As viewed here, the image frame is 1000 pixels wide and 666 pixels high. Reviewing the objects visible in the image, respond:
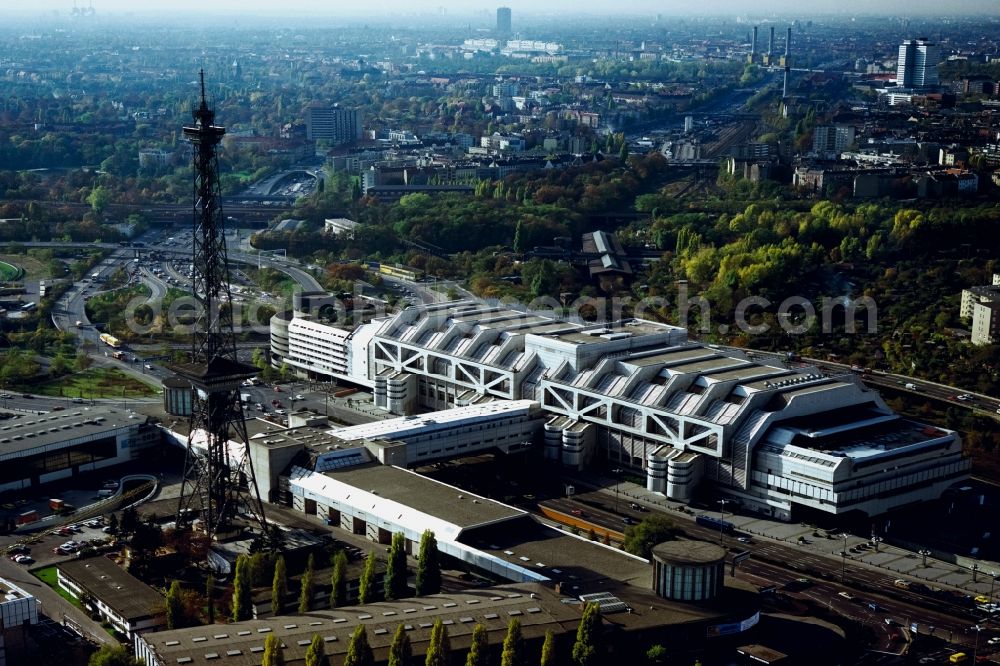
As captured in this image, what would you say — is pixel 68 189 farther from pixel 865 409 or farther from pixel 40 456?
pixel 865 409

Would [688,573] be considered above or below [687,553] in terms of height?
below

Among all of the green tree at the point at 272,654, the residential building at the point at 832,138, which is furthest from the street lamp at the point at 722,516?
the residential building at the point at 832,138

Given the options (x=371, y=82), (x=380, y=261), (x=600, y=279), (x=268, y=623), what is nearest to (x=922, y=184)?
(x=600, y=279)

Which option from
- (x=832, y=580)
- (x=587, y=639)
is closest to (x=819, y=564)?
(x=832, y=580)

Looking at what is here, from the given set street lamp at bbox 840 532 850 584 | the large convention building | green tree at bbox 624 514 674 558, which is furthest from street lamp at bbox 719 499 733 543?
street lamp at bbox 840 532 850 584

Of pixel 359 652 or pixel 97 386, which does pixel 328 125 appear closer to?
pixel 97 386

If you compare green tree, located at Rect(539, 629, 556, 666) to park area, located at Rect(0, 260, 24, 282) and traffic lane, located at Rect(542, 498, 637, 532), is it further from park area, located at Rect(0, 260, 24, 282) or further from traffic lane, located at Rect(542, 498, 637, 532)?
park area, located at Rect(0, 260, 24, 282)
